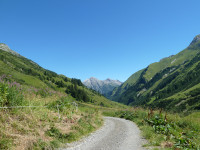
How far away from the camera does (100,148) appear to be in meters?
9.69

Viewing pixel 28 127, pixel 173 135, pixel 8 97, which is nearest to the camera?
pixel 28 127

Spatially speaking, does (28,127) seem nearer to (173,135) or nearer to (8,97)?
(8,97)

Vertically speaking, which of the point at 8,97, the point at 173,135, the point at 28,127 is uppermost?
the point at 8,97

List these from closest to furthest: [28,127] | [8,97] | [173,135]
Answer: [28,127], [8,97], [173,135]

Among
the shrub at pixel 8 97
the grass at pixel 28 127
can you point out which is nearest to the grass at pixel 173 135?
the grass at pixel 28 127

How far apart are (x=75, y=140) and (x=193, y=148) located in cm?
832

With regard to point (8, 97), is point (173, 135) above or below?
below

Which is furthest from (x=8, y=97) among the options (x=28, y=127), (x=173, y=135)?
(x=173, y=135)

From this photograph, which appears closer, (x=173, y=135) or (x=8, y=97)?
(x=8, y=97)

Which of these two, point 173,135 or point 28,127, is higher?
point 28,127

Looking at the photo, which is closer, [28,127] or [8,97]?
[28,127]

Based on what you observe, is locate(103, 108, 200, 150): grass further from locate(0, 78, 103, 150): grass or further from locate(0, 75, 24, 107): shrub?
locate(0, 75, 24, 107): shrub

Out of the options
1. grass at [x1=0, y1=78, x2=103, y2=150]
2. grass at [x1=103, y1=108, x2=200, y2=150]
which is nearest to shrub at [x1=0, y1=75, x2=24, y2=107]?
grass at [x1=0, y1=78, x2=103, y2=150]

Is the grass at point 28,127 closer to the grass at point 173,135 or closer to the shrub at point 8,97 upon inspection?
the shrub at point 8,97
